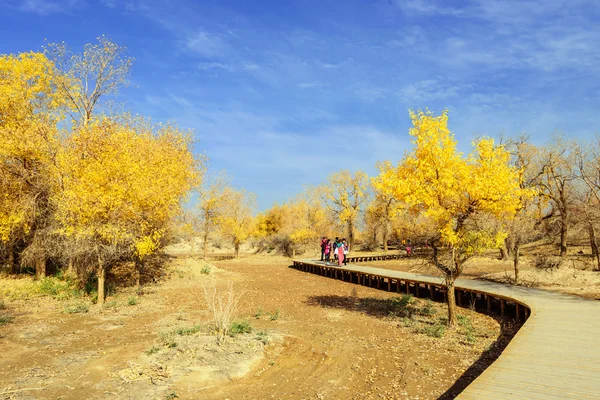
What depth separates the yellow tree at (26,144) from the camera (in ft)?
59.8

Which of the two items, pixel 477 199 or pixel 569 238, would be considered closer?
pixel 477 199

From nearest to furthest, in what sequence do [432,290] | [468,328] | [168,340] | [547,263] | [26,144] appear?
[168,340]
[468,328]
[26,144]
[432,290]
[547,263]

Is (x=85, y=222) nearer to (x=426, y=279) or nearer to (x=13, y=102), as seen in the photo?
(x=13, y=102)

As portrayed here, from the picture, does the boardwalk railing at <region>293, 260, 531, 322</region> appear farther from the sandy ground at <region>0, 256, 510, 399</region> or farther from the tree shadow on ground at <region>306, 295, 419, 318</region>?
the tree shadow on ground at <region>306, 295, 419, 318</region>

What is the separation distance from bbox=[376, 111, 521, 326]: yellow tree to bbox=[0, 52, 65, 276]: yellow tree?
14599mm

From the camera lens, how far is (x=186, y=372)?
9.16 meters

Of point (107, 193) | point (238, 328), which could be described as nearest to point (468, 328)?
point (238, 328)

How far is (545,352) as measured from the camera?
8867 mm

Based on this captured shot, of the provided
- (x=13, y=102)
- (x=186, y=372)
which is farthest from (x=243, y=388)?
(x=13, y=102)

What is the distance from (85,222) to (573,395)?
15674 millimetres

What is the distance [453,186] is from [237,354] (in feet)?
24.2

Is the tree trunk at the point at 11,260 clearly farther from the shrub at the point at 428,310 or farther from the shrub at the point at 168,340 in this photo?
the shrub at the point at 428,310

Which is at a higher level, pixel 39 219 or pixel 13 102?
pixel 13 102

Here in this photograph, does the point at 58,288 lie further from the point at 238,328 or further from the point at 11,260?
the point at 238,328
